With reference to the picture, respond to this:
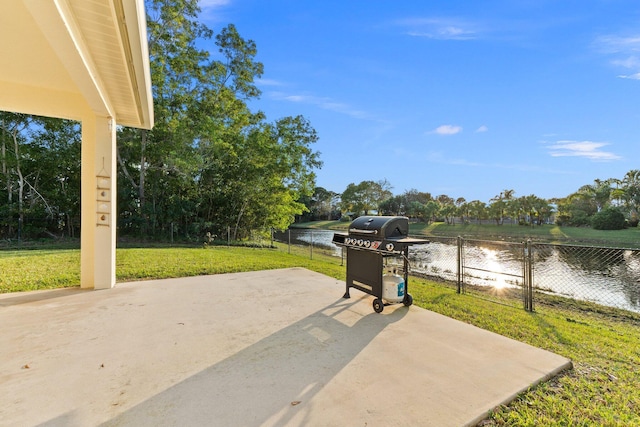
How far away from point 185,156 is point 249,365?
10388 mm

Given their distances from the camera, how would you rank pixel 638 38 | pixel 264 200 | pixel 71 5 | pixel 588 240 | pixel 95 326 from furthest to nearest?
pixel 588 240 → pixel 264 200 → pixel 638 38 → pixel 95 326 → pixel 71 5

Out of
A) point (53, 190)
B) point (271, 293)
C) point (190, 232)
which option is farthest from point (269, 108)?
point (271, 293)

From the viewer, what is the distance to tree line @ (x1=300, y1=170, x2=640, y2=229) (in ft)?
84.1

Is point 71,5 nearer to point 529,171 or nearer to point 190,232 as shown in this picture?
point 190,232

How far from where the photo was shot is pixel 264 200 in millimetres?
13883

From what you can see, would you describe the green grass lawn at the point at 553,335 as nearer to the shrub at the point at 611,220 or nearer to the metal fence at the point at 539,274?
the metal fence at the point at 539,274

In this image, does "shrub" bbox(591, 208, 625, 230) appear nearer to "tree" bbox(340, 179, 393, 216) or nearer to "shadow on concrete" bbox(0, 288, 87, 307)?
"tree" bbox(340, 179, 393, 216)

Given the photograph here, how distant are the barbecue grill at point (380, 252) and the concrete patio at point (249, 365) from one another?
0.23m

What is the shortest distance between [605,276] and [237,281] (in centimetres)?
935

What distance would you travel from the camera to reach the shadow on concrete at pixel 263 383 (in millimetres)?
1468

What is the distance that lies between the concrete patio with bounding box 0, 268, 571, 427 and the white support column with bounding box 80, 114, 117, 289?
0.65 m

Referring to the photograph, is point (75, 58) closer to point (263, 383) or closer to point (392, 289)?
point (263, 383)

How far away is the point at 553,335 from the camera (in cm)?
273

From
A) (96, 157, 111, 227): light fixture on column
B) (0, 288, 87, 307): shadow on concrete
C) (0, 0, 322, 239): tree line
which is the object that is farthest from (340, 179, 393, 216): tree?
(0, 288, 87, 307): shadow on concrete
